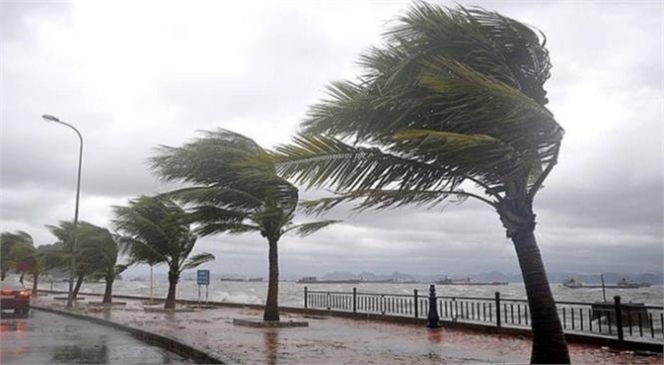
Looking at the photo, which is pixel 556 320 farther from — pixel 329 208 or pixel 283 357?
pixel 283 357

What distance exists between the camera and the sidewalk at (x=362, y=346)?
34.5ft

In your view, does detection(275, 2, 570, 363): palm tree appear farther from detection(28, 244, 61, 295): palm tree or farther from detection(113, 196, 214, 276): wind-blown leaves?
detection(28, 244, 61, 295): palm tree

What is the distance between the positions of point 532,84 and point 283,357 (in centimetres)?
612

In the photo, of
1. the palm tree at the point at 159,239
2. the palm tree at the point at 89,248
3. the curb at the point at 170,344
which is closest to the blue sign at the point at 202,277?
the palm tree at the point at 159,239

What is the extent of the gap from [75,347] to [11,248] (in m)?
45.4

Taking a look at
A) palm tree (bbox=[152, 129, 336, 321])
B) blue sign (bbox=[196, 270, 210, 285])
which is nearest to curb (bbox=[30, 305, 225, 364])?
palm tree (bbox=[152, 129, 336, 321])

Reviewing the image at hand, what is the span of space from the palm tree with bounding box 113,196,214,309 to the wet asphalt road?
28.7 feet

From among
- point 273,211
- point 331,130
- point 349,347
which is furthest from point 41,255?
point 331,130

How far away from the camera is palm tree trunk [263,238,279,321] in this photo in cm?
1861

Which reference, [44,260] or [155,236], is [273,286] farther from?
[44,260]

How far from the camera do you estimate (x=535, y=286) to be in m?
7.94

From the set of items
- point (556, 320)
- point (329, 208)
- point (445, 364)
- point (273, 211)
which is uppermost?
point (273, 211)

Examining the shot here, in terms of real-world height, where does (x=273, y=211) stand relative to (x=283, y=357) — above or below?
above

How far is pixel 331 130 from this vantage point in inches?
360
